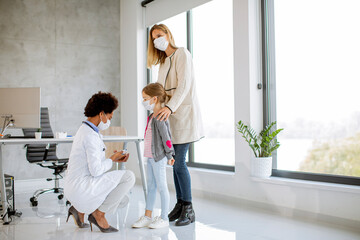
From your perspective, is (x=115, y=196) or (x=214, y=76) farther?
(x=214, y=76)

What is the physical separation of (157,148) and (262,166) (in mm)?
1298

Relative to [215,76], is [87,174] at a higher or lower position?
lower

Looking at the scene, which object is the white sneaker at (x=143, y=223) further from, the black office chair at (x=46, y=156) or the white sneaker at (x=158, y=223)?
the black office chair at (x=46, y=156)

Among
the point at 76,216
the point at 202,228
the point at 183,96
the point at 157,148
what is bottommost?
the point at 202,228

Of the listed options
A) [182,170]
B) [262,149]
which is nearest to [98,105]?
[182,170]

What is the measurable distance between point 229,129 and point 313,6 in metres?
1.64

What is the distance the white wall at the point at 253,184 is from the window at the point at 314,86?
146 millimetres

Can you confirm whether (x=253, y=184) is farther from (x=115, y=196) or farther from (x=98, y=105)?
(x=98, y=105)

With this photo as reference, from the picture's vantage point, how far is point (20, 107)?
129 inches

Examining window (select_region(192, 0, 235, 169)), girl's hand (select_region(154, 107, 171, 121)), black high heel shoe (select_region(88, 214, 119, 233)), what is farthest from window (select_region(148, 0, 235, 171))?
black high heel shoe (select_region(88, 214, 119, 233))

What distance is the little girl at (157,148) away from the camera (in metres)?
2.75

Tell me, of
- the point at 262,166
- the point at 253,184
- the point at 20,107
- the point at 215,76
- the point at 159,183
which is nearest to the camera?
the point at 159,183

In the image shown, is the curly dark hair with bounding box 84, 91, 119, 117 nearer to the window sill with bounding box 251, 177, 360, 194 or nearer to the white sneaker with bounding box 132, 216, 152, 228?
the white sneaker with bounding box 132, 216, 152, 228

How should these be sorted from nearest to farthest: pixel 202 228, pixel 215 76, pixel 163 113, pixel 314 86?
pixel 163 113 → pixel 202 228 → pixel 314 86 → pixel 215 76
